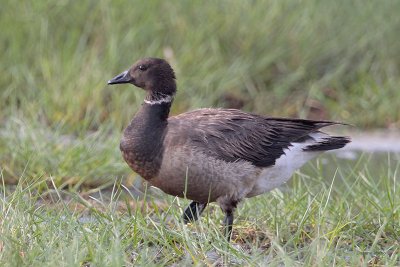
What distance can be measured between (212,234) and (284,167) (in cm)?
135

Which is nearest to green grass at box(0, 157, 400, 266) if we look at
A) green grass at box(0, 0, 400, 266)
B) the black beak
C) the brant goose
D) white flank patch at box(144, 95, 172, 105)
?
green grass at box(0, 0, 400, 266)

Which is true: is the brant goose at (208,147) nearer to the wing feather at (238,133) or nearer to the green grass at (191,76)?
the wing feather at (238,133)

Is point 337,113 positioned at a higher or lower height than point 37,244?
lower

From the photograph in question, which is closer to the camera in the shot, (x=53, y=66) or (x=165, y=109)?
(x=165, y=109)

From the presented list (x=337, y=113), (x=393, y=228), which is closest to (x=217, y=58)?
(x=337, y=113)

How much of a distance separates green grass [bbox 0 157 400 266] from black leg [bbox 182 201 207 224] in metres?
0.05

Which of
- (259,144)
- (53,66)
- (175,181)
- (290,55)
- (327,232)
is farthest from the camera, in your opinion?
(290,55)

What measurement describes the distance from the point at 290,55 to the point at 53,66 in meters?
2.12

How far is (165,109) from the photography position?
19.4 ft

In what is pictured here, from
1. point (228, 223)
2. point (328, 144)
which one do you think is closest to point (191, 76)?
point (328, 144)

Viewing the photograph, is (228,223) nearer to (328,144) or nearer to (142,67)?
(328,144)

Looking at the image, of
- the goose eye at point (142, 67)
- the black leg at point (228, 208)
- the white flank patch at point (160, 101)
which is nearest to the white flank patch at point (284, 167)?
the black leg at point (228, 208)

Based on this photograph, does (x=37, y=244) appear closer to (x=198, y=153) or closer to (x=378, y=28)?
(x=198, y=153)

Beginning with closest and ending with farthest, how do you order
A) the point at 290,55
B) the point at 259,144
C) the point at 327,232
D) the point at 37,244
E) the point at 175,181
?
the point at 37,244 < the point at 327,232 < the point at 175,181 < the point at 259,144 < the point at 290,55
